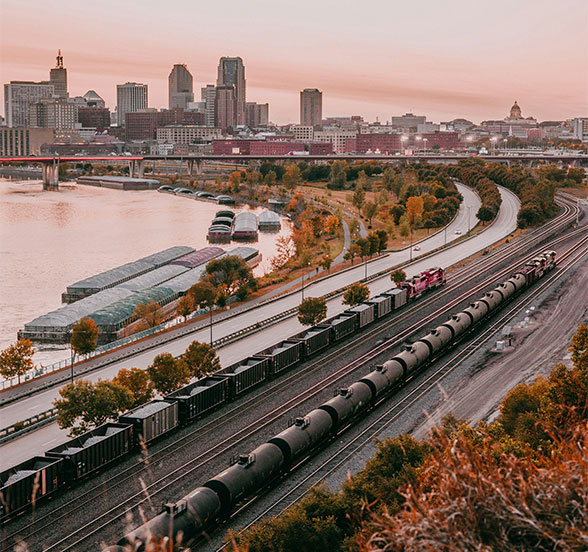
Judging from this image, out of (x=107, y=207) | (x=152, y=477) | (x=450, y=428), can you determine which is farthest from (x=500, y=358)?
(x=107, y=207)

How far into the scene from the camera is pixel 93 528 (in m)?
18.9

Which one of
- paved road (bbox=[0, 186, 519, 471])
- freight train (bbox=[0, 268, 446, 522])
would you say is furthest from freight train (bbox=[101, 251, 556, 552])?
paved road (bbox=[0, 186, 519, 471])

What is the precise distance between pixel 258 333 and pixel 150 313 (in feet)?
28.0

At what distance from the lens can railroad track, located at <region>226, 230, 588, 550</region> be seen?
809 inches

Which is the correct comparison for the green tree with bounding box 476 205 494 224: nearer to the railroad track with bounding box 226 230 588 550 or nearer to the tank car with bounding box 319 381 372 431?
the railroad track with bounding box 226 230 588 550

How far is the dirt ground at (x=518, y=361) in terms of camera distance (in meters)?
28.0

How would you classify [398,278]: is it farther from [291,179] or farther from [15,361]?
[291,179]

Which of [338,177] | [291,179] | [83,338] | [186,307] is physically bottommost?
[186,307]

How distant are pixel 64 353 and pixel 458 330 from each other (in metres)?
21.7

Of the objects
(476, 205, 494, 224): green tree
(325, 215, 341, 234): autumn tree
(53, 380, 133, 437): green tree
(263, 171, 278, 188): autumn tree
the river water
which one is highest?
(263, 171, 278, 188): autumn tree

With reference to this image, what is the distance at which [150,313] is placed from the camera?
45812mm

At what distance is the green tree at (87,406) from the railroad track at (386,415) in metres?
7.54

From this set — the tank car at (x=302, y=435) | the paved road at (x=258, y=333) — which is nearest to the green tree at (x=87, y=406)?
the paved road at (x=258, y=333)

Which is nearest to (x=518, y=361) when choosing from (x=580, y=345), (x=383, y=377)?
(x=580, y=345)
